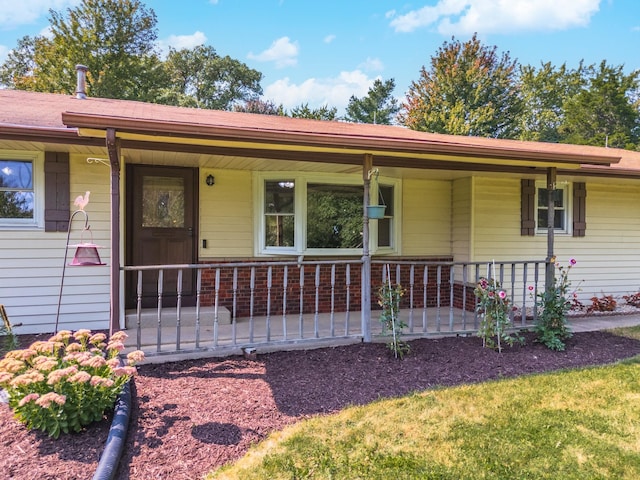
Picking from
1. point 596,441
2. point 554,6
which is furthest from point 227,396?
point 554,6

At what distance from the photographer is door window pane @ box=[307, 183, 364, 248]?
258 inches

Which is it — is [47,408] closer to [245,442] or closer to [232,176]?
[245,442]

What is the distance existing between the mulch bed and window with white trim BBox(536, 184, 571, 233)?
2423 millimetres

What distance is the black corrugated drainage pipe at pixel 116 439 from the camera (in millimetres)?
2352

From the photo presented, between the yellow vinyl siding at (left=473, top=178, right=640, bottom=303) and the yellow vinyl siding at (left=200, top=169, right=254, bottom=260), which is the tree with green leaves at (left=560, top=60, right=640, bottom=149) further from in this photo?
the yellow vinyl siding at (left=200, top=169, right=254, bottom=260)

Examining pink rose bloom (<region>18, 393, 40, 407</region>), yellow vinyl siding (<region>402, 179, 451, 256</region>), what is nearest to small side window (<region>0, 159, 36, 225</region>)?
pink rose bloom (<region>18, 393, 40, 407</region>)

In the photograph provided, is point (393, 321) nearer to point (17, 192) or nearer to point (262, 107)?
point (17, 192)

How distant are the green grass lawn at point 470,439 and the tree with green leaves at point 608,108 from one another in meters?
24.0

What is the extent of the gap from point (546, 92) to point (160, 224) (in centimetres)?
3158

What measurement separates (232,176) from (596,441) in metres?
5.17

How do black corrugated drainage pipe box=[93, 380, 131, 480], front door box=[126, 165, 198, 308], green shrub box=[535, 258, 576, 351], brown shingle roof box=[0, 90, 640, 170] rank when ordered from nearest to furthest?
1. black corrugated drainage pipe box=[93, 380, 131, 480]
2. brown shingle roof box=[0, 90, 640, 170]
3. green shrub box=[535, 258, 576, 351]
4. front door box=[126, 165, 198, 308]

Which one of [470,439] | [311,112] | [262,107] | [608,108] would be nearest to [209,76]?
[262,107]

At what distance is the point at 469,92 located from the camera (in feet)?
75.9

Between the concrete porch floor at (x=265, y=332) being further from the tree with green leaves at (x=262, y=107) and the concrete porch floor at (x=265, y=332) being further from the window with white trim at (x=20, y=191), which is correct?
the tree with green leaves at (x=262, y=107)
